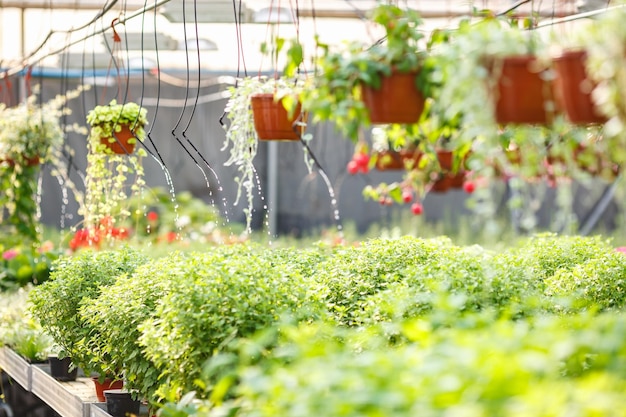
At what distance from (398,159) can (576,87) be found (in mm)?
4024

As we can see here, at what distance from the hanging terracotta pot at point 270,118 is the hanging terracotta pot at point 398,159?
224 cm

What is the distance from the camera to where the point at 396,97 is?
8.04ft

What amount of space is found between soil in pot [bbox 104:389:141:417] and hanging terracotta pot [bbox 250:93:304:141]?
1.14 metres

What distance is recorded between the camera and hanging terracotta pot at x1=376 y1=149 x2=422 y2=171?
19.3 feet

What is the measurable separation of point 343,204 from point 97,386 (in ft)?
23.2

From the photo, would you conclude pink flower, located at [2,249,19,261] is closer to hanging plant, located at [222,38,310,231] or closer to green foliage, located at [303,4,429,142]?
hanging plant, located at [222,38,310,231]

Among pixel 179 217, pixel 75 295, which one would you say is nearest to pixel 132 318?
pixel 75 295

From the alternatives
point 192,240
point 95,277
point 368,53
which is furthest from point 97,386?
point 192,240

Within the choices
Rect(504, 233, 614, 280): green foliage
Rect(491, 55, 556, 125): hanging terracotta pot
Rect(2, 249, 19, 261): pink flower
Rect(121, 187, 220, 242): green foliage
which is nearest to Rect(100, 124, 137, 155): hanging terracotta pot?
Rect(2, 249, 19, 261): pink flower

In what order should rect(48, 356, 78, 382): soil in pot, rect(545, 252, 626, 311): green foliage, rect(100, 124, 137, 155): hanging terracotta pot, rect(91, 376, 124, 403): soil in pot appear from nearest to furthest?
rect(545, 252, 626, 311): green foliage
rect(91, 376, 124, 403): soil in pot
rect(48, 356, 78, 382): soil in pot
rect(100, 124, 137, 155): hanging terracotta pot

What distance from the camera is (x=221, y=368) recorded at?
8.55 feet

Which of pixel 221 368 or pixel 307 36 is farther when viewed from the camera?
pixel 307 36

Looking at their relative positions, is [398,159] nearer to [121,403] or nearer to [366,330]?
[121,403]

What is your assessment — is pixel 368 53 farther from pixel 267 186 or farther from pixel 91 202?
pixel 267 186
